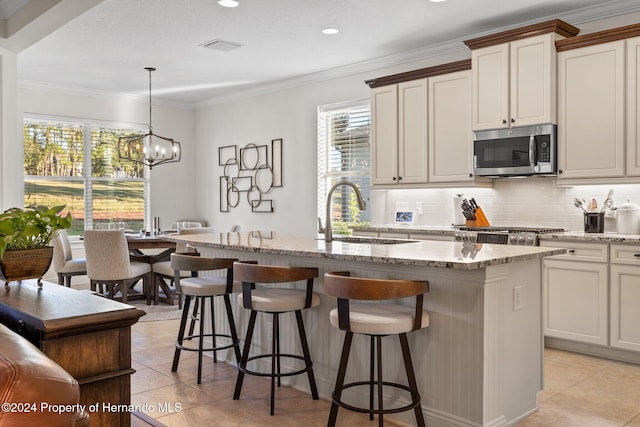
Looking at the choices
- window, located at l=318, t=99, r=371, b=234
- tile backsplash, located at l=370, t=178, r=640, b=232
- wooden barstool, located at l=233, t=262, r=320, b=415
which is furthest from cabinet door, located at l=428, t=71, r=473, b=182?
wooden barstool, located at l=233, t=262, r=320, b=415

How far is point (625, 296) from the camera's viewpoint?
3.77 m

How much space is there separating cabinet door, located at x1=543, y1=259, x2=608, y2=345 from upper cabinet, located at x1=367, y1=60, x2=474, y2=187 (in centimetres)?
124

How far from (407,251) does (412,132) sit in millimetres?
2780

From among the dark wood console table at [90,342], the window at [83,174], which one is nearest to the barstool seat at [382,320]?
the dark wood console table at [90,342]

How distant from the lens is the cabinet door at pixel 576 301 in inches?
153

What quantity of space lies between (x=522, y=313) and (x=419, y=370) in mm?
598

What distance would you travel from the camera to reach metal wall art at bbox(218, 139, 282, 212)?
24.0 feet

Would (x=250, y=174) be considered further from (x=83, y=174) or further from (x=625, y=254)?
(x=625, y=254)

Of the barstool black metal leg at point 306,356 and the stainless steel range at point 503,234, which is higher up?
the stainless steel range at point 503,234

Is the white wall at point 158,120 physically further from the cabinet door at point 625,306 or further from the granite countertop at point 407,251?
the cabinet door at point 625,306

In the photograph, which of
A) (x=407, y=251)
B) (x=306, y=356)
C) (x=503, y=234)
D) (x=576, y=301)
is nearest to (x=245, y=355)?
(x=306, y=356)

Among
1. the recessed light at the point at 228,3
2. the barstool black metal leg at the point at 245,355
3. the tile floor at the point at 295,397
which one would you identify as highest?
the recessed light at the point at 228,3

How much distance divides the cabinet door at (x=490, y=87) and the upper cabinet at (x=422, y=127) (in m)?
0.13

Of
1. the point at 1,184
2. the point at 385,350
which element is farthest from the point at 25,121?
the point at 385,350
